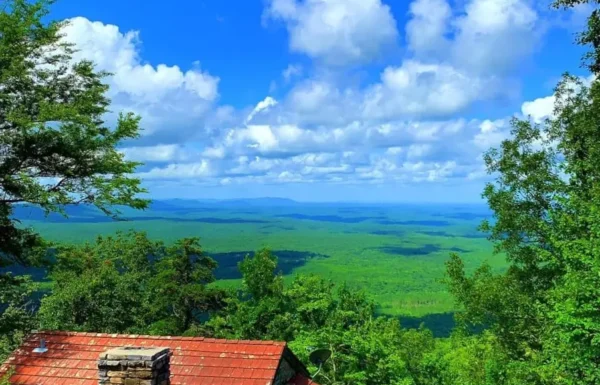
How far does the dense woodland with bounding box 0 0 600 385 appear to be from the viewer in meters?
15.8

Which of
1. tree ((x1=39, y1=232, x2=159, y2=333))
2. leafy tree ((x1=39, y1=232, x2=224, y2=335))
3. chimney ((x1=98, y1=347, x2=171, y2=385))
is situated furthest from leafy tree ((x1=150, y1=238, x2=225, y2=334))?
chimney ((x1=98, y1=347, x2=171, y2=385))

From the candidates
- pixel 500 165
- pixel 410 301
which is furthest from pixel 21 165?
pixel 410 301

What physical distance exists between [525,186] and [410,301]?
434ft

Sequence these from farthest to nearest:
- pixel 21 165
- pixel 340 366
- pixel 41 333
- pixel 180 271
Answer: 1. pixel 180 271
2. pixel 340 366
3. pixel 21 165
4. pixel 41 333

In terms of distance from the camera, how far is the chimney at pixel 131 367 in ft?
30.4

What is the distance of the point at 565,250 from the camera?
616 inches

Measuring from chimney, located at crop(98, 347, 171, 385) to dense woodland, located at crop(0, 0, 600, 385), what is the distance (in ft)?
28.7

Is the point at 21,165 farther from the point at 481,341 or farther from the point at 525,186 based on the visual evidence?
the point at 481,341

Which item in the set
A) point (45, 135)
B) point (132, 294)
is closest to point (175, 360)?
point (45, 135)

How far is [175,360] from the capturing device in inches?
476

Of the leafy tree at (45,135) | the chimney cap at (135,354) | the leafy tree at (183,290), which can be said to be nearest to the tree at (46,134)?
the leafy tree at (45,135)

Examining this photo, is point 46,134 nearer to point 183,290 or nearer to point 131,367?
point 131,367

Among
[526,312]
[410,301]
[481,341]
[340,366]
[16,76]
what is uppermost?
[16,76]

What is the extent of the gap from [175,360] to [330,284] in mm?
19407
